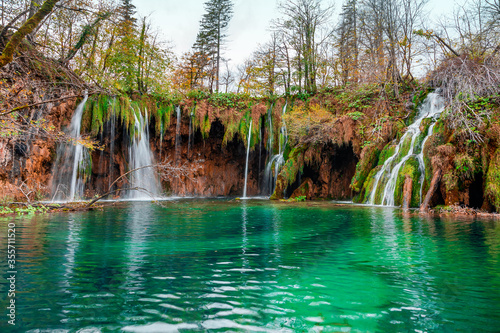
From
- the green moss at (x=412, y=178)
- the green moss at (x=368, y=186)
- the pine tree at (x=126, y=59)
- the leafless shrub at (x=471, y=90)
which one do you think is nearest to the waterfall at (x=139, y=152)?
the pine tree at (x=126, y=59)

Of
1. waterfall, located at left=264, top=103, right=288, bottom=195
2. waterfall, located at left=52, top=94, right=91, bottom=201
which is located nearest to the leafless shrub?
waterfall, located at left=264, top=103, right=288, bottom=195

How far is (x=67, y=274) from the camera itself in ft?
13.3

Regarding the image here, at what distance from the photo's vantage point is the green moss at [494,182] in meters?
10.0

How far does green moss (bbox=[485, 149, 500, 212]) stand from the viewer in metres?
10.0

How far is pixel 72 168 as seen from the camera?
18.4 meters

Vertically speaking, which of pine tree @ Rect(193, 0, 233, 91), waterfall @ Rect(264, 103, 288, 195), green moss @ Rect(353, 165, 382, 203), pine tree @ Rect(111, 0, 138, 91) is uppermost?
pine tree @ Rect(193, 0, 233, 91)

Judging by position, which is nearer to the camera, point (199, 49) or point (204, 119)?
point (204, 119)

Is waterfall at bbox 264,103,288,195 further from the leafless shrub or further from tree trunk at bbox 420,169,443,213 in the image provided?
the leafless shrub

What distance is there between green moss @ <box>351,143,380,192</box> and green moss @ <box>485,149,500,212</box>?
5.90 metres

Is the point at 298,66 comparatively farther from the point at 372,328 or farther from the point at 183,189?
the point at 372,328

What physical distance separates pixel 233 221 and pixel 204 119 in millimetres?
14841

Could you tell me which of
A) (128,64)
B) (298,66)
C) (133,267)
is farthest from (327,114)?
(133,267)

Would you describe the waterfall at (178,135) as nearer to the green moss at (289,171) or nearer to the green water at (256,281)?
the green moss at (289,171)

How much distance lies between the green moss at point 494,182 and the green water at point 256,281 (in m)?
3.57
